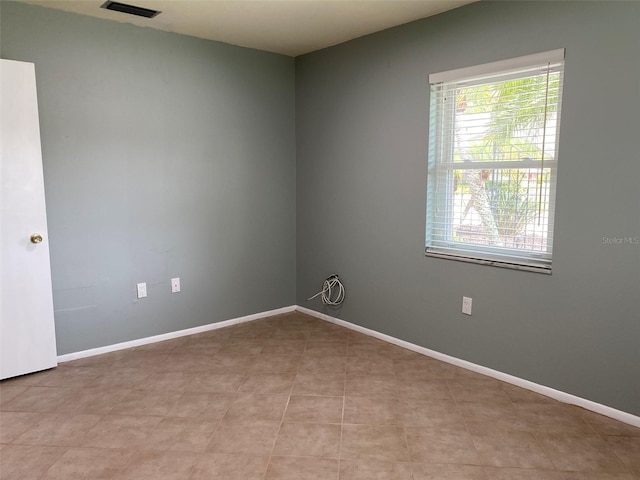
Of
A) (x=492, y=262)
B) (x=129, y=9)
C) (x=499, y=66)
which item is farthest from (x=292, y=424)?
(x=129, y=9)

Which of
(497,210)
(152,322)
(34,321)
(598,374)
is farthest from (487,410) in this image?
(34,321)

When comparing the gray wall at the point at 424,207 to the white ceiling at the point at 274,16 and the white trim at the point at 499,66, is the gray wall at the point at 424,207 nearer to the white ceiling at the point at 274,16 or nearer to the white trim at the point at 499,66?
the white trim at the point at 499,66

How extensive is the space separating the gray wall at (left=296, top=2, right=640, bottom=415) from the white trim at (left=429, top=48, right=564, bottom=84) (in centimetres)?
4

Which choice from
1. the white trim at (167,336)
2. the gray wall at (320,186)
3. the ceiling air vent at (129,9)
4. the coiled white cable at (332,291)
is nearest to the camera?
the gray wall at (320,186)

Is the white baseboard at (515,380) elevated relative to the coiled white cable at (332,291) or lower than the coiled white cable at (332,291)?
lower

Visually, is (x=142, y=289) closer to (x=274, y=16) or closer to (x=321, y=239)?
(x=321, y=239)

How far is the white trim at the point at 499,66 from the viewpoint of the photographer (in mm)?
2492

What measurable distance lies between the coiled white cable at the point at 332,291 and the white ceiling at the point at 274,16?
1.98m

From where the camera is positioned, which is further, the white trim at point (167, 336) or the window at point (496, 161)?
the white trim at point (167, 336)

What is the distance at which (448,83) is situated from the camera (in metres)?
3.03

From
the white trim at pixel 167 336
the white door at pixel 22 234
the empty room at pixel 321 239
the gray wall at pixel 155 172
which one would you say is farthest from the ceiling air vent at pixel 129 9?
the white trim at pixel 167 336

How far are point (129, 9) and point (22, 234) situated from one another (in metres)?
1.58

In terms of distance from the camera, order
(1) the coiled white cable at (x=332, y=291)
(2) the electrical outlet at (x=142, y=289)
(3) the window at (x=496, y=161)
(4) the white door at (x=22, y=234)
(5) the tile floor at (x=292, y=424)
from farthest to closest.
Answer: (1) the coiled white cable at (x=332, y=291), (2) the electrical outlet at (x=142, y=289), (4) the white door at (x=22, y=234), (3) the window at (x=496, y=161), (5) the tile floor at (x=292, y=424)

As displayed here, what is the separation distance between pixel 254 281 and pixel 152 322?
3.12 feet
